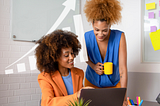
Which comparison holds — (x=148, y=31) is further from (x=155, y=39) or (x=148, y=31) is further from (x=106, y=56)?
(x=106, y=56)

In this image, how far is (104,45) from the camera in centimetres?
152

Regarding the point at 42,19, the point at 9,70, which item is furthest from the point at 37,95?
the point at 42,19

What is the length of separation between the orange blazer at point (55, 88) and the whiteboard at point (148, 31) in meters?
1.22

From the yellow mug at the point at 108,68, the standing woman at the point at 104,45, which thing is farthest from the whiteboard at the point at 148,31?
the yellow mug at the point at 108,68

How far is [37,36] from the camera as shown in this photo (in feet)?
8.32

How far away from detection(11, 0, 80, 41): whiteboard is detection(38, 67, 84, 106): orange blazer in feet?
4.48

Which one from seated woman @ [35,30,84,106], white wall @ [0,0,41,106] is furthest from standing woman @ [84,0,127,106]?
white wall @ [0,0,41,106]

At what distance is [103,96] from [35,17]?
2066mm

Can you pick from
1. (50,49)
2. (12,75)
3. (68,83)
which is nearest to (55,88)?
(68,83)

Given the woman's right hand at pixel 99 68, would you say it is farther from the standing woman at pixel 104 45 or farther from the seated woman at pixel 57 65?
the seated woman at pixel 57 65

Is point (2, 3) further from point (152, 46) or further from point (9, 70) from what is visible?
point (152, 46)

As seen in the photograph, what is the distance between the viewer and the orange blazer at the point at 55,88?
40.5 inches

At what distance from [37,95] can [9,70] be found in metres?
0.59

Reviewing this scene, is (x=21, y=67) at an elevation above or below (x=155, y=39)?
below
